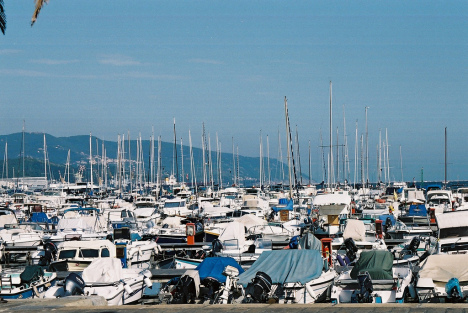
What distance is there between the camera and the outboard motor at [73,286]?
→ 80.2ft

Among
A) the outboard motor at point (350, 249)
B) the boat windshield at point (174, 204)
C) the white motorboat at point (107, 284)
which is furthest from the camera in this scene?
the boat windshield at point (174, 204)

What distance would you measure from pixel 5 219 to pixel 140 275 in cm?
2981

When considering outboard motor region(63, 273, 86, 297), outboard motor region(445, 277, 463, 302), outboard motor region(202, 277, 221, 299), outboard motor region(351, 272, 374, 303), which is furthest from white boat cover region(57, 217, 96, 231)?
outboard motor region(445, 277, 463, 302)

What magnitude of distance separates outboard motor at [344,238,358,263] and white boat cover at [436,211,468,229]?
3.91m

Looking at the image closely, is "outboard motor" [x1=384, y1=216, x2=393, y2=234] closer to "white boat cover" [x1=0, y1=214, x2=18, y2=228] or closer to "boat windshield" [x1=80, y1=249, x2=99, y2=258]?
"boat windshield" [x1=80, y1=249, x2=99, y2=258]

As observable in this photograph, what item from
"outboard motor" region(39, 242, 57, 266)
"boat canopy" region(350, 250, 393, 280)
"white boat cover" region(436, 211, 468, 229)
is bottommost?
"outboard motor" region(39, 242, 57, 266)

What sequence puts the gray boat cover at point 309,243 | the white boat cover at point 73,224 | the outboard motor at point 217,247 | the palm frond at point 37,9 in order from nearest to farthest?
the palm frond at point 37,9
the gray boat cover at point 309,243
the outboard motor at point 217,247
the white boat cover at point 73,224

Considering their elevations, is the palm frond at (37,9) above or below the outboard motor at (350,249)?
above

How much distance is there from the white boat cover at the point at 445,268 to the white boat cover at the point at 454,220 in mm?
7508

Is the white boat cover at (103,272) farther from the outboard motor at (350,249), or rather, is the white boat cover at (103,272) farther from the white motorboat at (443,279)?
the outboard motor at (350,249)

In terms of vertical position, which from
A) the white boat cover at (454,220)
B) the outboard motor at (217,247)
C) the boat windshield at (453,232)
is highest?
the white boat cover at (454,220)

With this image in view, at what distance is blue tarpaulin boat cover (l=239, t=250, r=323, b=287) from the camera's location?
946 inches

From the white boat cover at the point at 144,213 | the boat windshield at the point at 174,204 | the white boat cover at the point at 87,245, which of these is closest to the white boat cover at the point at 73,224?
the white boat cover at the point at 144,213

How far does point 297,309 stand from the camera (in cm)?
1811
